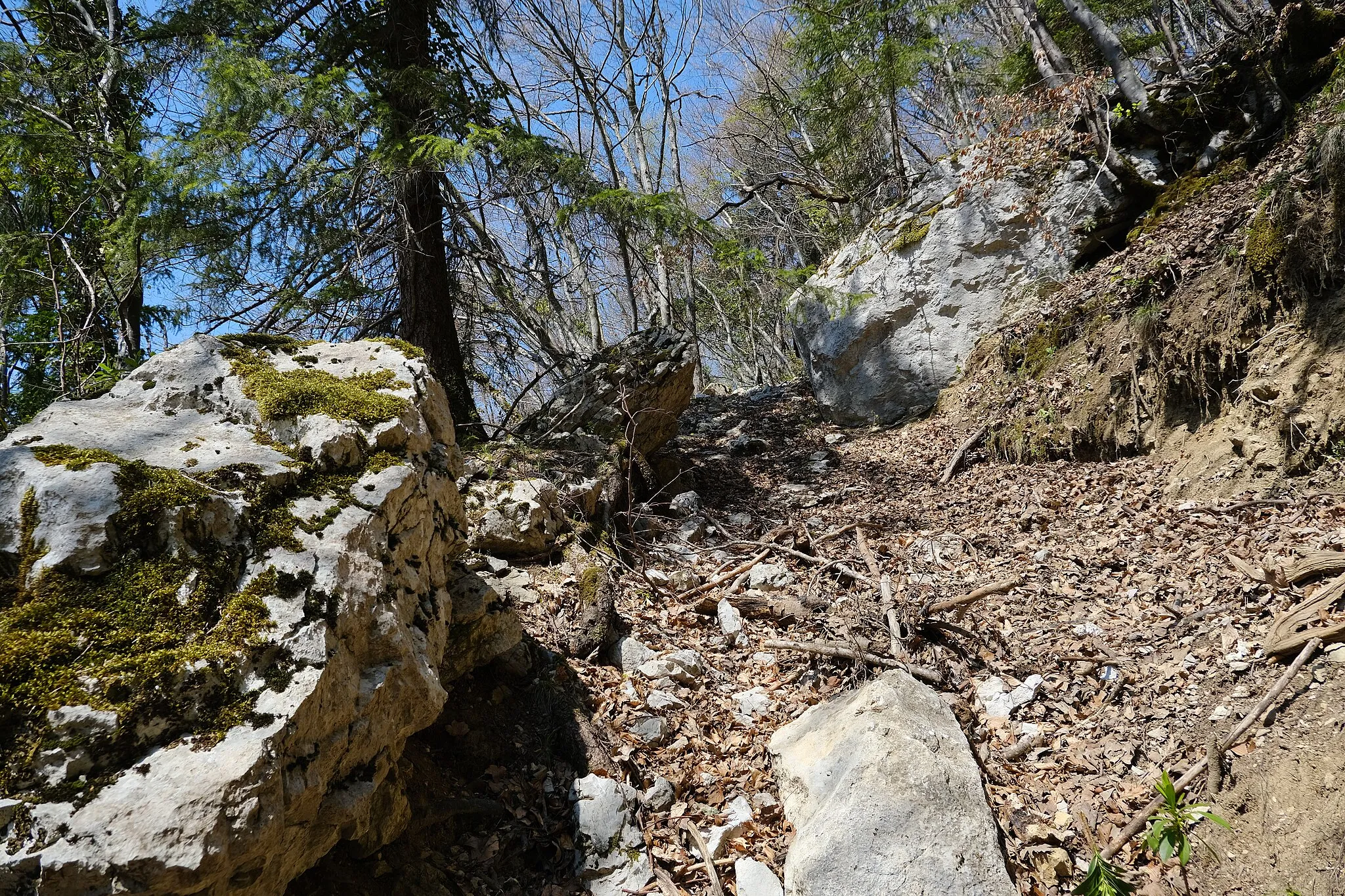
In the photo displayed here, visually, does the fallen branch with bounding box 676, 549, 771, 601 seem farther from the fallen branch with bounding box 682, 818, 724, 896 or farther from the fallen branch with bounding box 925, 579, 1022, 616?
the fallen branch with bounding box 682, 818, 724, 896

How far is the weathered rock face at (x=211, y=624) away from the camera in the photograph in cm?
158

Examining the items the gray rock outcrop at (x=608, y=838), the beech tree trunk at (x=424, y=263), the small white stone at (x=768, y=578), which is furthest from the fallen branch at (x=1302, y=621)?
the beech tree trunk at (x=424, y=263)

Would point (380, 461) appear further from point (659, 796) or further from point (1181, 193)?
point (1181, 193)

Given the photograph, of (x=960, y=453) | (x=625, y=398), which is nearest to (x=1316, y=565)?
(x=960, y=453)

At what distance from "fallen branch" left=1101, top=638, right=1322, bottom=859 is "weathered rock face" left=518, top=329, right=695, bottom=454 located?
4.95m

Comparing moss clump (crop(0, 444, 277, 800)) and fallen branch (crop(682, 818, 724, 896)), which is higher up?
moss clump (crop(0, 444, 277, 800))

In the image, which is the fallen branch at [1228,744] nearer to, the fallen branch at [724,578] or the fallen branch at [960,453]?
the fallen branch at [724,578]

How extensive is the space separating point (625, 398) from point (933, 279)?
5109mm

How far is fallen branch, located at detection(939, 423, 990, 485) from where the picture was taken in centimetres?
732

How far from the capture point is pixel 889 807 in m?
2.81

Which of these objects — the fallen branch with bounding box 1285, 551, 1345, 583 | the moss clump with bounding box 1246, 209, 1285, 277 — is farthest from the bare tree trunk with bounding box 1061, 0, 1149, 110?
the fallen branch with bounding box 1285, 551, 1345, 583

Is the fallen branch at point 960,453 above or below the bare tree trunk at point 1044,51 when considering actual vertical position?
below

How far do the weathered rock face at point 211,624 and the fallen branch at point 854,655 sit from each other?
2.42 metres

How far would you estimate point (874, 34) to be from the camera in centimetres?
958
